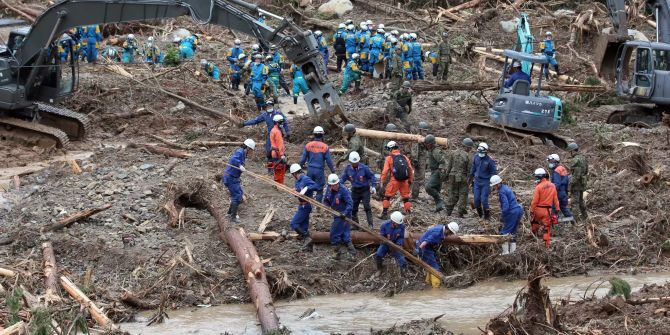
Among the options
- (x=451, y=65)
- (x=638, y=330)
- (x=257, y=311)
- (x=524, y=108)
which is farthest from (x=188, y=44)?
(x=638, y=330)

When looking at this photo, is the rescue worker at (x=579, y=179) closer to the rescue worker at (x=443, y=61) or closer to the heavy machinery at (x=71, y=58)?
the heavy machinery at (x=71, y=58)

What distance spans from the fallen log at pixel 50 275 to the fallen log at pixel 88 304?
6.7 inches

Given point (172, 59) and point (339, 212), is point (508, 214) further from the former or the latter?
point (172, 59)

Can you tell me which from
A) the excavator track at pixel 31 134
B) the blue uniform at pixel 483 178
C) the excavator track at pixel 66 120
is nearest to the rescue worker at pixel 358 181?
the blue uniform at pixel 483 178

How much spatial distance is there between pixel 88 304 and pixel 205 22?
8.28 m

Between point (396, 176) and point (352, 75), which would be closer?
point (396, 176)

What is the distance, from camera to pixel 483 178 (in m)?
19.1

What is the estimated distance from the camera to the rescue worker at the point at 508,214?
17.5 meters

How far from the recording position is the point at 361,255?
57.9 feet

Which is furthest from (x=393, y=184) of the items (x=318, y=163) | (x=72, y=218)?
(x=72, y=218)

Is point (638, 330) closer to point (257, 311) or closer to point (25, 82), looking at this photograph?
point (257, 311)

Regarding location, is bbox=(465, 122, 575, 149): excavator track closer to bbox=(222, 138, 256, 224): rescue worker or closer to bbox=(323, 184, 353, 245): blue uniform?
bbox=(323, 184, 353, 245): blue uniform

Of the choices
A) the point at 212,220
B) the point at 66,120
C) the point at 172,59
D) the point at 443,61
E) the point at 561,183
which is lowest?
the point at 66,120

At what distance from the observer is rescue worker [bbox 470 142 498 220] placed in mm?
19062
